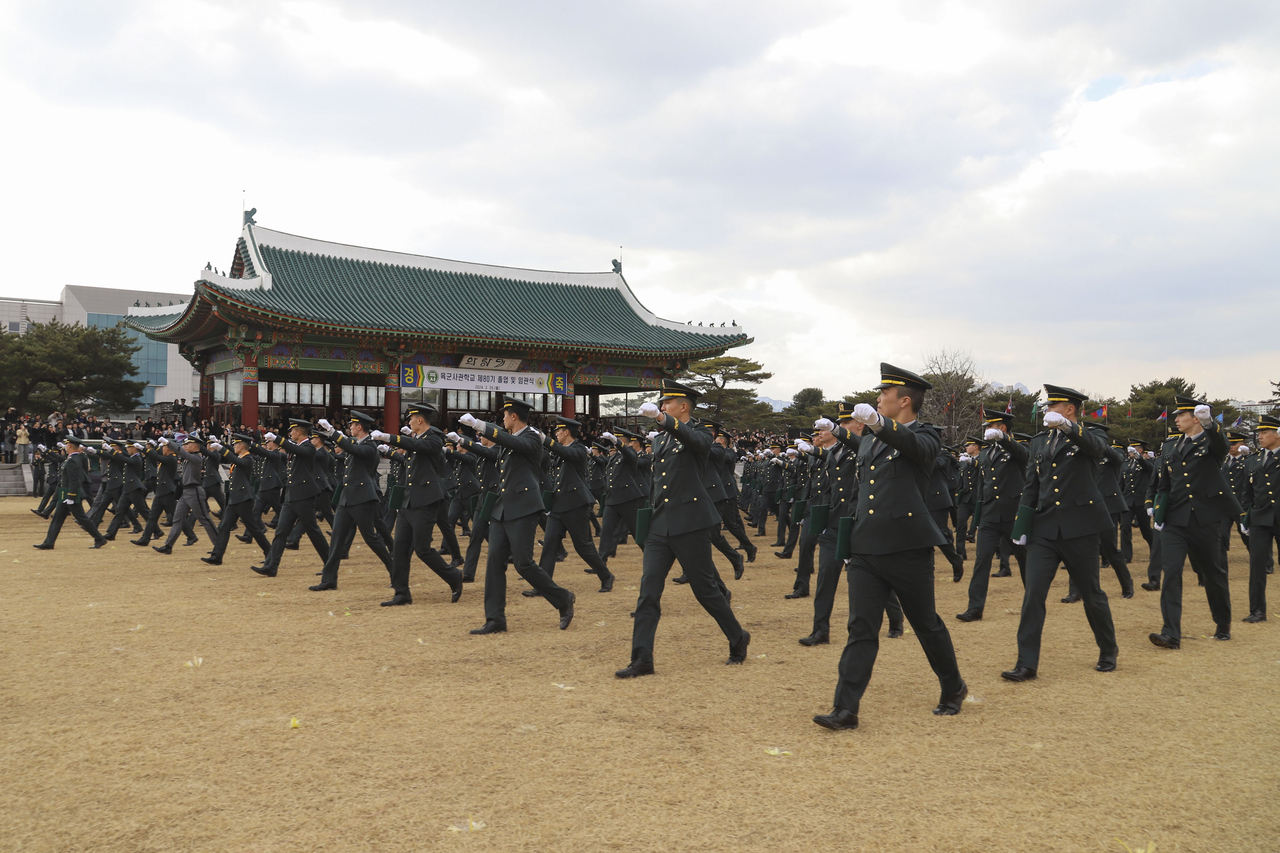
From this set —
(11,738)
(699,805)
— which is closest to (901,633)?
(699,805)

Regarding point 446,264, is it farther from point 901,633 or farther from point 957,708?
point 957,708

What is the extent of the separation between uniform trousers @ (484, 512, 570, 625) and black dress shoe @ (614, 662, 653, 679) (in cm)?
140

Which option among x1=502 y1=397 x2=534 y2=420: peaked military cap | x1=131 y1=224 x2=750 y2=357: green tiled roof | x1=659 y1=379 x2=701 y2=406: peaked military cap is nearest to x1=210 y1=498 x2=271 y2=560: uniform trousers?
x1=502 y1=397 x2=534 y2=420: peaked military cap

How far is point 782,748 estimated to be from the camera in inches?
157

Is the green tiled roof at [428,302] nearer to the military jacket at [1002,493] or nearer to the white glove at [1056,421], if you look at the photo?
the military jacket at [1002,493]

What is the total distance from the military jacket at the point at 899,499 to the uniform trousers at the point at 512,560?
2.82 meters

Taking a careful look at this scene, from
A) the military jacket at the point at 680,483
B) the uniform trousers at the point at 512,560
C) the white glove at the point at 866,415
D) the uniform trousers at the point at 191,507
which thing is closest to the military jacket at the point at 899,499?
the white glove at the point at 866,415

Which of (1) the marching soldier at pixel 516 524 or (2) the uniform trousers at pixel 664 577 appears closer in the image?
(2) the uniform trousers at pixel 664 577

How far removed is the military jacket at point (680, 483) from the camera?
17.5ft

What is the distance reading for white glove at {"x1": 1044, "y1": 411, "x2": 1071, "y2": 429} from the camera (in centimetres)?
503

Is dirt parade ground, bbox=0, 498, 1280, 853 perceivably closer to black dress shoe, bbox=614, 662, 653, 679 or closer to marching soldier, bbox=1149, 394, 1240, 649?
black dress shoe, bbox=614, 662, 653, 679

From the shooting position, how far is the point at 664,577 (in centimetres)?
533

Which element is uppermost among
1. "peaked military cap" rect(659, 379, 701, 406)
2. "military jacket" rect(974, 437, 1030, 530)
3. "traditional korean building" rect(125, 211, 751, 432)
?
"traditional korean building" rect(125, 211, 751, 432)

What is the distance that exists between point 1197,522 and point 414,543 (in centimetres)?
638
